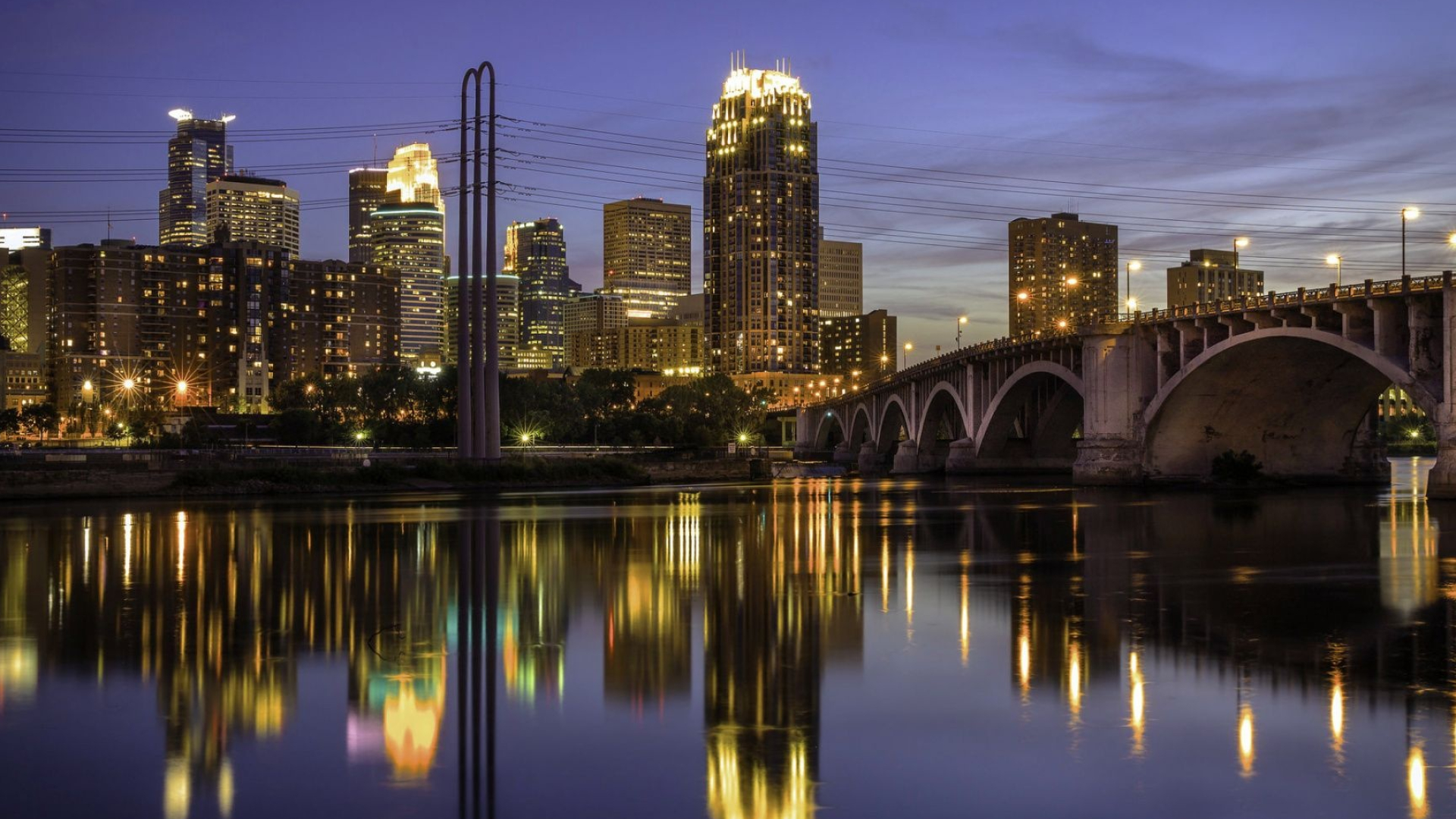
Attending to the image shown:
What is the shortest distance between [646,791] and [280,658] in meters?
9.39

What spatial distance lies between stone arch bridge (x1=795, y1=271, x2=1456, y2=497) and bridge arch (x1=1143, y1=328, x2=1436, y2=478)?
0.09 m

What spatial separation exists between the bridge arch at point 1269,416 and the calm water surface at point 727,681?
42.0 m

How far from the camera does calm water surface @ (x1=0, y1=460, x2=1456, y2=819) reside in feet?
45.6

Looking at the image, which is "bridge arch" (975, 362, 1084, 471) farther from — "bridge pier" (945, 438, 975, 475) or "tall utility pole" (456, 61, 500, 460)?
"tall utility pole" (456, 61, 500, 460)

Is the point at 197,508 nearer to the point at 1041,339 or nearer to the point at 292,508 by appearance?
the point at 292,508

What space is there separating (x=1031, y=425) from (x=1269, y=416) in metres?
39.3

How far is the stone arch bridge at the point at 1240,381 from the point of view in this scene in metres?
63.0

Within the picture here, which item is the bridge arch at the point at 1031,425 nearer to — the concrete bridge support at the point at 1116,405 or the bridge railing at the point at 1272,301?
the bridge railing at the point at 1272,301

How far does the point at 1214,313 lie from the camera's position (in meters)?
77.9

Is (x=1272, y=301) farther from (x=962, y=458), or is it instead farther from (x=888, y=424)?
(x=888, y=424)

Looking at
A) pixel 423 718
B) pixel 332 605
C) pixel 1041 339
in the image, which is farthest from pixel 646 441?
pixel 423 718

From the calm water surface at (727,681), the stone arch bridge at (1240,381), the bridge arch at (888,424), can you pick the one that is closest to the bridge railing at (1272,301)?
Answer: the stone arch bridge at (1240,381)

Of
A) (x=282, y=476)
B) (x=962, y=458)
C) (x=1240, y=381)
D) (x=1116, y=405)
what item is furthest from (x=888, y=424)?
(x=282, y=476)

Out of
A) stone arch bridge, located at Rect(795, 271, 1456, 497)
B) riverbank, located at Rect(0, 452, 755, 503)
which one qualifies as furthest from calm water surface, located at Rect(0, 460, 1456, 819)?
riverbank, located at Rect(0, 452, 755, 503)
